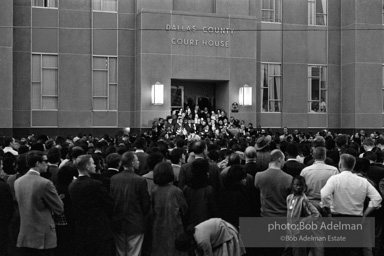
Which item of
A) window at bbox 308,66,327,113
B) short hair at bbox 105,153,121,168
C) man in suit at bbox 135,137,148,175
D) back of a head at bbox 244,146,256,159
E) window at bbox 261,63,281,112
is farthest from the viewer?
window at bbox 308,66,327,113

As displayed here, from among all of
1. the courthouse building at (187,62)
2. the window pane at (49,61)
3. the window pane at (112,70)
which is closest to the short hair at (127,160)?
the courthouse building at (187,62)

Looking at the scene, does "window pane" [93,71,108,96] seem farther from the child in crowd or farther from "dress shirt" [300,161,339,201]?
the child in crowd

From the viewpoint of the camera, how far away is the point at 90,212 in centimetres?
794

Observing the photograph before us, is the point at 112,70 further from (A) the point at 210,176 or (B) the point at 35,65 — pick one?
(A) the point at 210,176

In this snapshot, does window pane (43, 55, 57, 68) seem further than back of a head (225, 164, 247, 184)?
Yes

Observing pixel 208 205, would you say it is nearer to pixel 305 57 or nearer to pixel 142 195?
pixel 142 195

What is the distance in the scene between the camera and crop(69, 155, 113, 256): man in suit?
788cm

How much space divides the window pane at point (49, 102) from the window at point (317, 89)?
14.2 m

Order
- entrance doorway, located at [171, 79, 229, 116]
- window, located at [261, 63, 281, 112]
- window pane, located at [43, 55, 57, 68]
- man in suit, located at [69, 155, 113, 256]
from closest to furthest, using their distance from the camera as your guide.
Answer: man in suit, located at [69, 155, 113, 256]
window pane, located at [43, 55, 57, 68]
entrance doorway, located at [171, 79, 229, 116]
window, located at [261, 63, 281, 112]

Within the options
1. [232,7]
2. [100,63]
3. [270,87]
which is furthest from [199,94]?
[100,63]

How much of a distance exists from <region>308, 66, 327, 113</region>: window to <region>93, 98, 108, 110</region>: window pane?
→ 1168 centimetres

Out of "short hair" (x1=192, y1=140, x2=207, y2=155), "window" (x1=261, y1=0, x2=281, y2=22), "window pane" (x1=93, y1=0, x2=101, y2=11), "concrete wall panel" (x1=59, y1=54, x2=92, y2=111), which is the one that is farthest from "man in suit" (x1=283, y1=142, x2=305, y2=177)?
"window" (x1=261, y1=0, x2=281, y2=22)

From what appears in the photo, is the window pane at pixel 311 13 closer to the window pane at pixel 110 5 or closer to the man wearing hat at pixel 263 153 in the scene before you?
the window pane at pixel 110 5

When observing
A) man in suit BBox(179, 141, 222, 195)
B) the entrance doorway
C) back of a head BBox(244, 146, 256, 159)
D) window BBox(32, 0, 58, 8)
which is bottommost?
man in suit BBox(179, 141, 222, 195)
